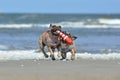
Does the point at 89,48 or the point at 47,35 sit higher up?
the point at 47,35

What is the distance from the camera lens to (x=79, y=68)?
10906mm

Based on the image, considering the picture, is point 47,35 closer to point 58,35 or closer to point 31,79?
point 58,35

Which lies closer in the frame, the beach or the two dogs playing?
the beach

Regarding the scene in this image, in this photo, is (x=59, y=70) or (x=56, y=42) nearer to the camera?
(x=59, y=70)

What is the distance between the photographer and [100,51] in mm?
16688

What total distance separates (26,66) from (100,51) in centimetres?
558

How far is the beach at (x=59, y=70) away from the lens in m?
9.21

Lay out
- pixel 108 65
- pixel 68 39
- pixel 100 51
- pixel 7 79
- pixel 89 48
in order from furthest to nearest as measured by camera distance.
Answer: pixel 89 48 < pixel 100 51 < pixel 68 39 < pixel 108 65 < pixel 7 79

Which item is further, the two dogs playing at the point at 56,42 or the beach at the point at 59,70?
the two dogs playing at the point at 56,42

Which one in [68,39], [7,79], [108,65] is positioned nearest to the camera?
[7,79]

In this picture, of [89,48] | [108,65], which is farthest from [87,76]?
[89,48]

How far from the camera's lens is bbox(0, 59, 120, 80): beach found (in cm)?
921

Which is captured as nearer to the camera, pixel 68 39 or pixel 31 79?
pixel 31 79

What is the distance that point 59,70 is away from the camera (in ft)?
34.3
